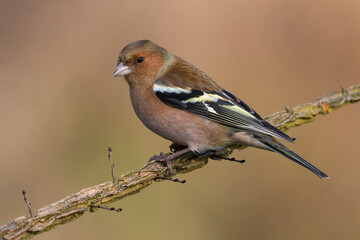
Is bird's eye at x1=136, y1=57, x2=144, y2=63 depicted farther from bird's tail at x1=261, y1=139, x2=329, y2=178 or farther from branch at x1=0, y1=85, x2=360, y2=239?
bird's tail at x1=261, y1=139, x2=329, y2=178

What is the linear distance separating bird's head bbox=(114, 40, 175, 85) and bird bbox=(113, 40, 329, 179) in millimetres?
14

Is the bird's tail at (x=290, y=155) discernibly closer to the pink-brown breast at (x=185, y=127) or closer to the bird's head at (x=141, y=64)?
the pink-brown breast at (x=185, y=127)

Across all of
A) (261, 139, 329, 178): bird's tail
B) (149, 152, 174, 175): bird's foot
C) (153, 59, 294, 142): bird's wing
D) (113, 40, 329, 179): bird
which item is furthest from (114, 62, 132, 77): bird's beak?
(261, 139, 329, 178): bird's tail

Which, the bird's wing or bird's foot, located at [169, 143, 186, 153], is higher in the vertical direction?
the bird's wing

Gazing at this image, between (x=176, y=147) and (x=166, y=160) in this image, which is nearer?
(x=166, y=160)

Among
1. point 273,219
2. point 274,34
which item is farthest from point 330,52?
point 273,219

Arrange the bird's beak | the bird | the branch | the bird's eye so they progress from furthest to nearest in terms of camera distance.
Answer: the bird's eye < the bird's beak < the bird < the branch

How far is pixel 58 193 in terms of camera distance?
562 cm

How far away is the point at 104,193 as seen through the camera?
3.53 metres

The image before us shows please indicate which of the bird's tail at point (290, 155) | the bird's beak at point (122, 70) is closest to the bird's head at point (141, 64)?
the bird's beak at point (122, 70)

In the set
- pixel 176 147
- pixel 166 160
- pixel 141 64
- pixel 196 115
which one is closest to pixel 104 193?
pixel 166 160

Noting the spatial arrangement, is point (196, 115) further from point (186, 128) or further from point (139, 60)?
point (139, 60)

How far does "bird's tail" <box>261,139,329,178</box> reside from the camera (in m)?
4.09

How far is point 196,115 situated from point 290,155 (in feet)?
3.01
